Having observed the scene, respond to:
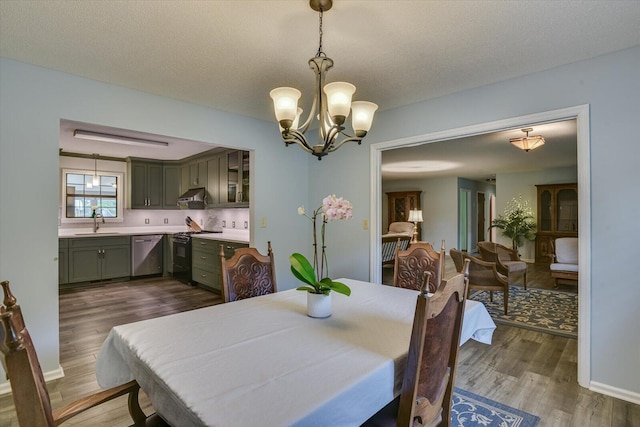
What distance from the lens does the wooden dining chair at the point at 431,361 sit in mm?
1045

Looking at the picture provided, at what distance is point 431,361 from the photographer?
3.73ft

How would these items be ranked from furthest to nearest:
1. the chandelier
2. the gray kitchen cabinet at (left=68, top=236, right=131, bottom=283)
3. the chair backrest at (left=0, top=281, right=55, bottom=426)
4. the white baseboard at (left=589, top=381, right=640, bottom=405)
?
the gray kitchen cabinet at (left=68, top=236, right=131, bottom=283), the white baseboard at (left=589, top=381, right=640, bottom=405), the chandelier, the chair backrest at (left=0, top=281, right=55, bottom=426)

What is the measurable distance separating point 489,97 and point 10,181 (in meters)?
3.71

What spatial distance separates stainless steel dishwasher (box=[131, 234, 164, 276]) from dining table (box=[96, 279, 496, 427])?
4.97 metres

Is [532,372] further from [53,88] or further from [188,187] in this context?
[188,187]

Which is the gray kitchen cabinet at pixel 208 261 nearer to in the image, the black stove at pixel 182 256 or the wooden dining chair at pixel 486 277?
the black stove at pixel 182 256

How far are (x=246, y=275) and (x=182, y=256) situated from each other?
3900mm

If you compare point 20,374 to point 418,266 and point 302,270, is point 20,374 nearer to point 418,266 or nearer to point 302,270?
point 302,270

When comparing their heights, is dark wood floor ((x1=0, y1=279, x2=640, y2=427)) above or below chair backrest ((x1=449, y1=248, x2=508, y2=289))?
below

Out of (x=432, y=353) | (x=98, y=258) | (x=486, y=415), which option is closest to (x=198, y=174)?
(x=98, y=258)

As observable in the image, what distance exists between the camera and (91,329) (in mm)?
3512

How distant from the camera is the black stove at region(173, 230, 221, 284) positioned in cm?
554

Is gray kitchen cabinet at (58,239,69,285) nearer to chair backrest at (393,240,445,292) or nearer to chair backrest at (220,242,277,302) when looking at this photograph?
chair backrest at (220,242,277,302)

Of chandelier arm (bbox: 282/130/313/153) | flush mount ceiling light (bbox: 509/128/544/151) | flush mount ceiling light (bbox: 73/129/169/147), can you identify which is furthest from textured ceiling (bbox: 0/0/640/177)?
flush mount ceiling light (bbox: 509/128/544/151)
